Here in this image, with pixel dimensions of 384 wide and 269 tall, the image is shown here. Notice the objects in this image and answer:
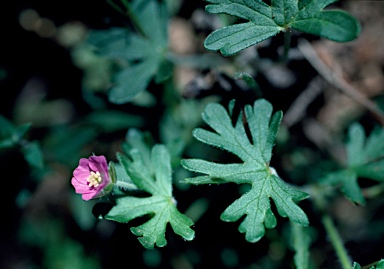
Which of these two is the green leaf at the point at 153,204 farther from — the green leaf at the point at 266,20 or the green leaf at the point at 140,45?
the green leaf at the point at 266,20

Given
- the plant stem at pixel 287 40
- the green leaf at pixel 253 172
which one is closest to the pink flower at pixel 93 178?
the green leaf at pixel 253 172

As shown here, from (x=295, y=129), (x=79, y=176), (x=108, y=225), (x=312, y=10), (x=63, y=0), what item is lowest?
(x=108, y=225)

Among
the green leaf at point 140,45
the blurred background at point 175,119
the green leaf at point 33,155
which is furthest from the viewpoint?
the blurred background at point 175,119

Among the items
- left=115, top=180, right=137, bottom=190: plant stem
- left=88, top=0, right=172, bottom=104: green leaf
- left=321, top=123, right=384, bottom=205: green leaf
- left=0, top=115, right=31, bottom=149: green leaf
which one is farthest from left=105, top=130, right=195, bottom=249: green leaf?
left=321, top=123, right=384, bottom=205: green leaf

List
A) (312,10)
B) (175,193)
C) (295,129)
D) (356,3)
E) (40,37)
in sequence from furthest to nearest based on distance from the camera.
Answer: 1. (40,37)
2. (295,129)
3. (356,3)
4. (175,193)
5. (312,10)

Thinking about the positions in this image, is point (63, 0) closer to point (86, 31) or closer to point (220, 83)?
point (86, 31)

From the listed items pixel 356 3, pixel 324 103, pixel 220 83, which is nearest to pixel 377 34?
pixel 356 3

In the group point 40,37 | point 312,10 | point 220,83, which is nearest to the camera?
point 312,10
